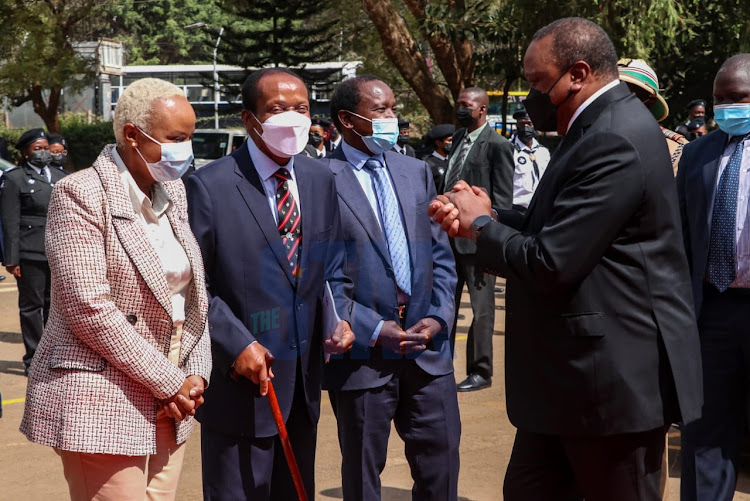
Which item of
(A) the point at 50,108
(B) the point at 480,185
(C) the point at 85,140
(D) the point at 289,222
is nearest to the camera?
(D) the point at 289,222

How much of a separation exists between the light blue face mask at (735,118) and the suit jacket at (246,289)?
6.36 feet

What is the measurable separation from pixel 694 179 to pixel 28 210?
20.5ft

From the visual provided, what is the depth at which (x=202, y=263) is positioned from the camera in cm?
340

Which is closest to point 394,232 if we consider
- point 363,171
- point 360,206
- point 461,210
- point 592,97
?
point 360,206

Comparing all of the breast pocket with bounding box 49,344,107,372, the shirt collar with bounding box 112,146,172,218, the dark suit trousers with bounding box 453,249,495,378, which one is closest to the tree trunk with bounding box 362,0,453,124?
the dark suit trousers with bounding box 453,249,495,378

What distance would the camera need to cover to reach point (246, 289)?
11.8 feet

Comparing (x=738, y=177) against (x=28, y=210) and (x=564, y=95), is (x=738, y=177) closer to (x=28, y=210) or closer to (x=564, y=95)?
(x=564, y=95)

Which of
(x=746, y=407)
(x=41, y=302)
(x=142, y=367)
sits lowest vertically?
(x=41, y=302)

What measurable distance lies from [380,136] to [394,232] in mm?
440

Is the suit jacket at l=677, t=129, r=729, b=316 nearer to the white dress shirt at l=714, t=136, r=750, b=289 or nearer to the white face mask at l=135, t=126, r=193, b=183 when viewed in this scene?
the white dress shirt at l=714, t=136, r=750, b=289

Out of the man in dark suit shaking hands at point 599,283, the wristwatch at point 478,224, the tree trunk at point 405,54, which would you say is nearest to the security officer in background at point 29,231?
the wristwatch at point 478,224

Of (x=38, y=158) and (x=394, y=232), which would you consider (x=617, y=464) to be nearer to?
(x=394, y=232)

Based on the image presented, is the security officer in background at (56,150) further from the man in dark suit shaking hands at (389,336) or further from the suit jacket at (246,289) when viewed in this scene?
the suit jacket at (246,289)

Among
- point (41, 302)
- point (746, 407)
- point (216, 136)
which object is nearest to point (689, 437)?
point (746, 407)
